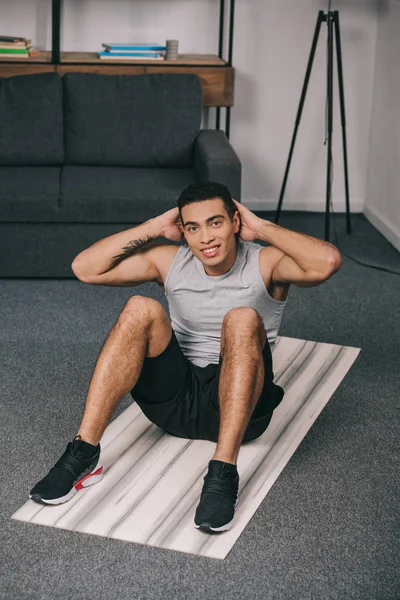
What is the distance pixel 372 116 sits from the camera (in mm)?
5297

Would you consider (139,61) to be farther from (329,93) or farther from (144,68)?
(329,93)

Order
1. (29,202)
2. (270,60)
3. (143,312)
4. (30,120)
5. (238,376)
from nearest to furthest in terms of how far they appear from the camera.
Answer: (238,376) < (143,312) < (29,202) < (30,120) < (270,60)

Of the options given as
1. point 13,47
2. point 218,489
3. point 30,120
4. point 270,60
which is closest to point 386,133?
point 270,60

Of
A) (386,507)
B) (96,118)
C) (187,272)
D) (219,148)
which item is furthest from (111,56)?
(386,507)

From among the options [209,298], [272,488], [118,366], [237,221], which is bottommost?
[272,488]

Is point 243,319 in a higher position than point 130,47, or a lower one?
lower

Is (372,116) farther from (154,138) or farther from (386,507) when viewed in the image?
(386,507)

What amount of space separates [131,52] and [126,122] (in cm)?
49

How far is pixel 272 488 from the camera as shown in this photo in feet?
8.18

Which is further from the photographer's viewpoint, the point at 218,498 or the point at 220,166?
the point at 220,166

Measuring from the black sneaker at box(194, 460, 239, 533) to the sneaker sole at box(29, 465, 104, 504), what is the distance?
0.34 meters

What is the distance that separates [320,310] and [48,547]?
2002 mm

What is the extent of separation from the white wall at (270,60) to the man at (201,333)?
2710 millimetres

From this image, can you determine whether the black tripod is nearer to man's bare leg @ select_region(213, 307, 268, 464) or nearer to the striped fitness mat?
the striped fitness mat
